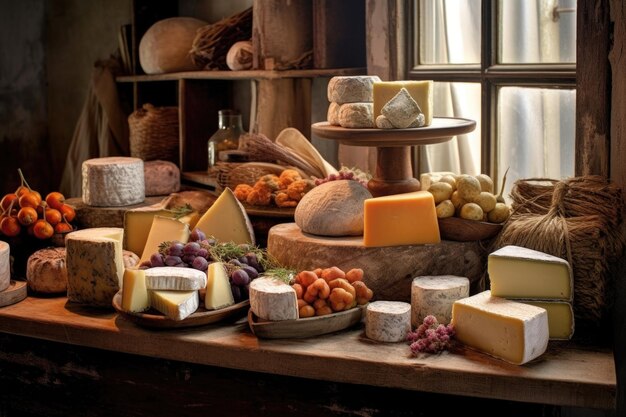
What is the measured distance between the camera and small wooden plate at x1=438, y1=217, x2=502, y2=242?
2895 millimetres

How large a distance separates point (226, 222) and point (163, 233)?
229 millimetres

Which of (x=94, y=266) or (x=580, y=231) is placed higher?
(x=580, y=231)

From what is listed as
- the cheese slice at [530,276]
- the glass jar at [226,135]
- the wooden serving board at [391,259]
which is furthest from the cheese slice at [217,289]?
the glass jar at [226,135]

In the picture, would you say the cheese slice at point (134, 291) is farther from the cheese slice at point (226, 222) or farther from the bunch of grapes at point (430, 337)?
the bunch of grapes at point (430, 337)

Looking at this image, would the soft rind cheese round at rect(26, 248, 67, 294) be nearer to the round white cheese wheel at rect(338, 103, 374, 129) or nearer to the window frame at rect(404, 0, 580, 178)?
the round white cheese wheel at rect(338, 103, 374, 129)

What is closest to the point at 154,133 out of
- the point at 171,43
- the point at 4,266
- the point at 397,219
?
the point at 171,43

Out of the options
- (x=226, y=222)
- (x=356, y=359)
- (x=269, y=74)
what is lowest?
(x=356, y=359)

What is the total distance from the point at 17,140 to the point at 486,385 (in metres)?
4.09

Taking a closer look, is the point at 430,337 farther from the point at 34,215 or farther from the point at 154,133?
the point at 154,133

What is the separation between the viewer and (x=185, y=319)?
270 centimetres

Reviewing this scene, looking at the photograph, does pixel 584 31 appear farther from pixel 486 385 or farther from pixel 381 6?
pixel 486 385

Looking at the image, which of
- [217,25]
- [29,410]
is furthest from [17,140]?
[29,410]

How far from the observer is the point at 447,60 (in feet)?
11.1

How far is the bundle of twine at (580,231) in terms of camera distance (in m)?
2.66
